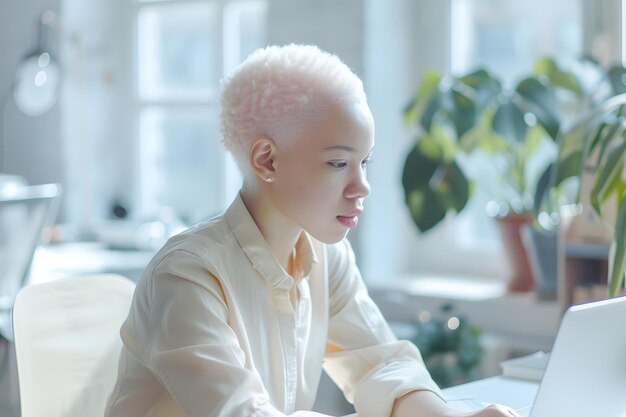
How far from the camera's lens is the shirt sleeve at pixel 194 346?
46.3 inches

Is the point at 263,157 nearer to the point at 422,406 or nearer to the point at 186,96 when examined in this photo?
the point at 422,406

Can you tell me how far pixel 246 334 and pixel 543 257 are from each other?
1.70 meters

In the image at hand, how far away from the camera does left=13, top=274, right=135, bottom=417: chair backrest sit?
1573mm

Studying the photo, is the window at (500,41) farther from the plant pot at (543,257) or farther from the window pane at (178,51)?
the window pane at (178,51)

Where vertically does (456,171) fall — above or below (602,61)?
below

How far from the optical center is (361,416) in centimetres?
146

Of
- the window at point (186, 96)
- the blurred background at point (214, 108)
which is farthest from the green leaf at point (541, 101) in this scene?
the window at point (186, 96)

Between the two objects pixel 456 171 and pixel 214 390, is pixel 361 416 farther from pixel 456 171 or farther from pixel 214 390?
pixel 456 171

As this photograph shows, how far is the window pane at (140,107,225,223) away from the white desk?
95.9 inches

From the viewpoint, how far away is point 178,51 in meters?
4.29

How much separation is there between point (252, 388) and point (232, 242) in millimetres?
259

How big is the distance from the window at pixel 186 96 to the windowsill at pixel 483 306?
1070mm

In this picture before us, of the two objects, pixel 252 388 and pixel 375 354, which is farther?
pixel 375 354

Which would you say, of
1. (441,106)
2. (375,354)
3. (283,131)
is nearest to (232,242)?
(283,131)
